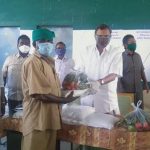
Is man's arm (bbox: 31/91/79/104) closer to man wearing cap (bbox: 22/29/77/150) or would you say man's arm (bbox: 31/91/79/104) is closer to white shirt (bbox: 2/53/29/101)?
man wearing cap (bbox: 22/29/77/150)

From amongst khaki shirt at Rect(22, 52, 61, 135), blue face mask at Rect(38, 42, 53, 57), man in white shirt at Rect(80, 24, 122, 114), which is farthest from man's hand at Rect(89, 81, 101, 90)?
blue face mask at Rect(38, 42, 53, 57)

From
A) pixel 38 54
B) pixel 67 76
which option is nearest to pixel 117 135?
pixel 67 76

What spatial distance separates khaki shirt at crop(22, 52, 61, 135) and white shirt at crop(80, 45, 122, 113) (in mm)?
454

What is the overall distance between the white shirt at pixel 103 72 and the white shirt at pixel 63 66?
15cm

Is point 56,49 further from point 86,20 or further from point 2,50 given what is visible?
point 2,50

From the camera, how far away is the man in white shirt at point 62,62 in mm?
3338

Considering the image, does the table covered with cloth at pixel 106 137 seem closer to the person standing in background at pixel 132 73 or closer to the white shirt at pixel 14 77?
the person standing in background at pixel 132 73

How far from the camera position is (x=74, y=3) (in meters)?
3.89

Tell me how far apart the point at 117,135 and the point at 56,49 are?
123 cm

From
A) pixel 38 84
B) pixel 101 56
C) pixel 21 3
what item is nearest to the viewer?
pixel 38 84

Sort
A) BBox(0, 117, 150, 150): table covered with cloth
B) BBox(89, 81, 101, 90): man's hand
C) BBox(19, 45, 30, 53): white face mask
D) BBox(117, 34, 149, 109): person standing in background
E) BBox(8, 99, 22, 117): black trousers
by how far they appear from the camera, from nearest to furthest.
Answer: BBox(0, 117, 150, 150): table covered with cloth → BBox(89, 81, 101, 90): man's hand → BBox(117, 34, 149, 109): person standing in background → BBox(8, 99, 22, 117): black trousers → BBox(19, 45, 30, 53): white face mask

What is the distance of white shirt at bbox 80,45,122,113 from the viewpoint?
3.26 meters

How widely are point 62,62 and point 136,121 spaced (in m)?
1.05

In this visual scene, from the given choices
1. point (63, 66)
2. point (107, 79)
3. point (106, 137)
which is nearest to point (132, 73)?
point (107, 79)
